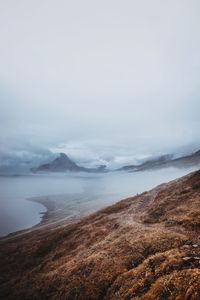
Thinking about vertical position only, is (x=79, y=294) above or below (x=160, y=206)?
below

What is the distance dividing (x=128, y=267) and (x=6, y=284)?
2687cm

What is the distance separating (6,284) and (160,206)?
38971 mm

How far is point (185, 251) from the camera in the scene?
76.6 ft

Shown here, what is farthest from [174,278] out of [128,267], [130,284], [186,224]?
[186,224]

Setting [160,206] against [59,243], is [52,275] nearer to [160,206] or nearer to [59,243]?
[59,243]

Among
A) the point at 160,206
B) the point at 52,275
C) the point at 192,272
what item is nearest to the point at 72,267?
the point at 52,275

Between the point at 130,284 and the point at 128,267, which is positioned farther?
the point at 128,267

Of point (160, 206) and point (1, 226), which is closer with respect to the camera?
point (160, 206)

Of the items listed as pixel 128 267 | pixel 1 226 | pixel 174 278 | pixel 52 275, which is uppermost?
pixel 174 278

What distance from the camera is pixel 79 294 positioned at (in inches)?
1018

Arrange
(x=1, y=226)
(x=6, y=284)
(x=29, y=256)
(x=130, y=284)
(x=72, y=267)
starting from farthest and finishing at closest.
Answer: (x=1, y=226) < (x=29, y=256) < (x=6, y=284) < (x=72, y=267) < (x=130, y=284)

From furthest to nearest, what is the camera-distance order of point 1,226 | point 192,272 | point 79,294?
point 1,226 < point 79,294 < point 192,272

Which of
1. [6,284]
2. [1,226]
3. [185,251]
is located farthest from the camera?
[1,226]

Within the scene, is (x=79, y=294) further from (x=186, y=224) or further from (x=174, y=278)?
(x=186, y=224)
